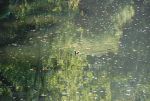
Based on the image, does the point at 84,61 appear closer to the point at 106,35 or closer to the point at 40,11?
the point at 106,35

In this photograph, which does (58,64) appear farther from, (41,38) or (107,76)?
(41,38)

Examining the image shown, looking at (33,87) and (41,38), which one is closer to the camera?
(33,87)

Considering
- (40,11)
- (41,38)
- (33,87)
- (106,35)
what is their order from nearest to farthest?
(33,87)
(41,38)
(106,35)
(40,11)

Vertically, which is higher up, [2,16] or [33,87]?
[2,16]

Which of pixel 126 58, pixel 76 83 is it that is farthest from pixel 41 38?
pixel 76 83

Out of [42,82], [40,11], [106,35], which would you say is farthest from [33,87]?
[40,11]

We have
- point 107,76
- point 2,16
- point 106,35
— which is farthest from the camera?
point 2,16
